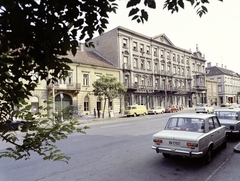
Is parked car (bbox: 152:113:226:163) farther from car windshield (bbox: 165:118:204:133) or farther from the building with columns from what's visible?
the building with columns

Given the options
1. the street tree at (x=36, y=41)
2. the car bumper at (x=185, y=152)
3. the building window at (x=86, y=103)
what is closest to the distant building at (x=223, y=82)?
the building window at (x=86, y=103)

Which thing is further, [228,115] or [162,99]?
[162,99]

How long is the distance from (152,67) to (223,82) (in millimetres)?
42584

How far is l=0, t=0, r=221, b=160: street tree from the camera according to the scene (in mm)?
1638

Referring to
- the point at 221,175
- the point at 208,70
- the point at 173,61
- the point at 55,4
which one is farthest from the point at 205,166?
the point at 208,70

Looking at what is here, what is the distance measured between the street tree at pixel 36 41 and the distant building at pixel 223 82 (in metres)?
82.5

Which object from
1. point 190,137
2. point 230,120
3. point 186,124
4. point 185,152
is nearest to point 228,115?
point 230,120

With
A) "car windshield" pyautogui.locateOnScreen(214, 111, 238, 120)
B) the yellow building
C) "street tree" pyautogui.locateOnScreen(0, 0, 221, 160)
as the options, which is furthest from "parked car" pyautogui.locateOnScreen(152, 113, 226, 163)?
the yellow building

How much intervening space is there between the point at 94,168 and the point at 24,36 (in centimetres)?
566

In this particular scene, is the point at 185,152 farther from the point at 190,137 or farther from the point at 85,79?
the point at 85,79

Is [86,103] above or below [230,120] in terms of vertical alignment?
above

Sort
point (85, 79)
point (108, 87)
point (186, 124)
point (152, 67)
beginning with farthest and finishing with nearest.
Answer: point (152, 67) < point (85, 79) < point (108, 87) < point (186, 124)

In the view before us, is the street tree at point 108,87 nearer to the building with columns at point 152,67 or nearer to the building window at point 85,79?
the building window at point 85,79

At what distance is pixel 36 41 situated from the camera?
1.79 metres
